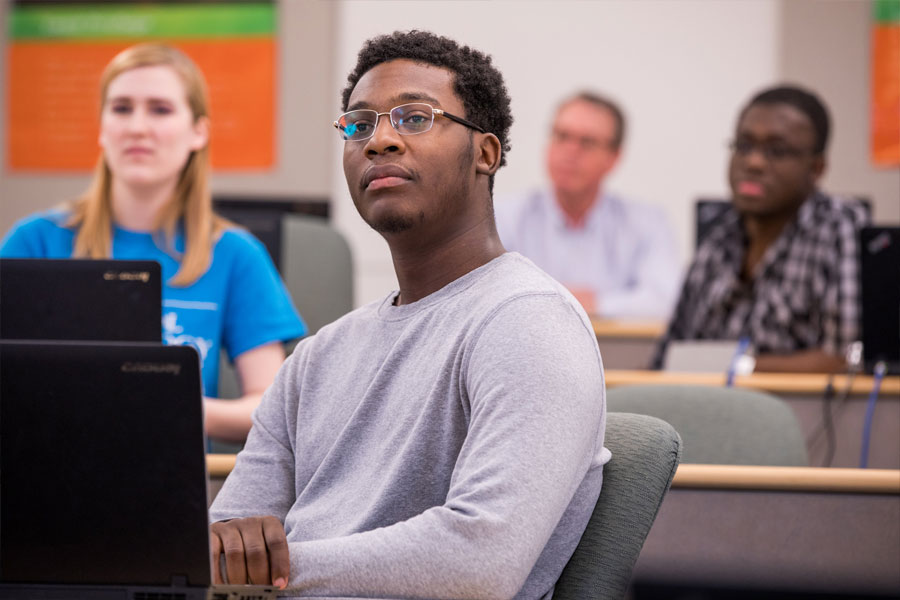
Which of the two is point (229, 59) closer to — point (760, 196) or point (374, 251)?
point (374, 251)

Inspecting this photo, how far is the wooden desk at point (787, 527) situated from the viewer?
1.50 metres

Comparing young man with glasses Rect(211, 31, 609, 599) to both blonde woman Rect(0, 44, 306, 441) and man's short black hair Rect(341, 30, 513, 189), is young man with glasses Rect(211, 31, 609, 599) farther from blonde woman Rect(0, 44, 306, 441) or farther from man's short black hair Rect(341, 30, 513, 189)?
blonde woman Rect(0, 44, 306, 441)

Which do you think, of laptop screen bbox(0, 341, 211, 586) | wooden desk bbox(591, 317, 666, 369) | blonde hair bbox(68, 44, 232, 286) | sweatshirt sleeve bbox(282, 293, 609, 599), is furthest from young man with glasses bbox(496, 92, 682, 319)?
laptop screen bbox(0, 341, 211, 586)

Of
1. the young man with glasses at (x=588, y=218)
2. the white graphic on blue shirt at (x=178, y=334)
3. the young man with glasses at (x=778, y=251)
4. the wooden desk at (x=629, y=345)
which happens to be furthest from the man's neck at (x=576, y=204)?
the white graphic on blue shirt at (x=178, y=334)

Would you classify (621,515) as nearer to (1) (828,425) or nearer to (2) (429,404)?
(2) (429,404)

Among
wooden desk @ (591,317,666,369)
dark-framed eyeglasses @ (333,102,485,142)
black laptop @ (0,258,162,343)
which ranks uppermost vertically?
dark-framed eyeglasses @ (333,102,485,142)

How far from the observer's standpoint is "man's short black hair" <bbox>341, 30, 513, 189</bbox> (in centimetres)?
131

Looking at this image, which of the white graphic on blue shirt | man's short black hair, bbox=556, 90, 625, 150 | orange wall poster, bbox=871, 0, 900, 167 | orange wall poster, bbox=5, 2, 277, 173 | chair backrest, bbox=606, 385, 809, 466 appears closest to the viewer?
chair backrest, bbox=606, 385, 809, 466

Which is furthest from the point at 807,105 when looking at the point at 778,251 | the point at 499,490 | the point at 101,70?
the point at 101,70

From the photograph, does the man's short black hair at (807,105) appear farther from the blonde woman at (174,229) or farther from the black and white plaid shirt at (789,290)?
the blonde woman at (174,229)

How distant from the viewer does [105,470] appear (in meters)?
0.99

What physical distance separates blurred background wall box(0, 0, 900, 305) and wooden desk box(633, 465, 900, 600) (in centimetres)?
311

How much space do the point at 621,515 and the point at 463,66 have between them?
21.8 inches

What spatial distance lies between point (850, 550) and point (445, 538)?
754mm
